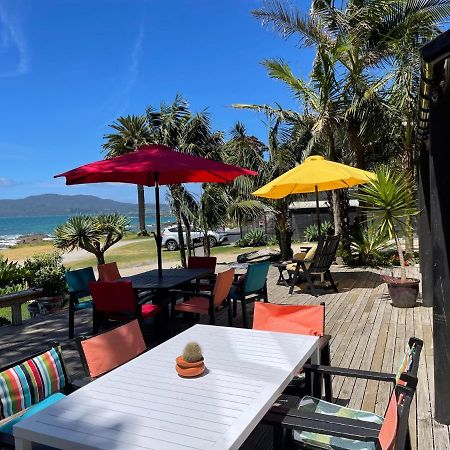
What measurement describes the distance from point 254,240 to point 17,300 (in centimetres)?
1647

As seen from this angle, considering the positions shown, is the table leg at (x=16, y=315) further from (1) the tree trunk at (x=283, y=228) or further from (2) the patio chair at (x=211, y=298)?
(1) the tree trunk at (x=283, y=228)

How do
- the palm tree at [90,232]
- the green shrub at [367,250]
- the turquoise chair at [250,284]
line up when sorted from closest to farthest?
the turquoise chair at [250,284]
the green shrub at [367,250]
the palm tree at [90,232]

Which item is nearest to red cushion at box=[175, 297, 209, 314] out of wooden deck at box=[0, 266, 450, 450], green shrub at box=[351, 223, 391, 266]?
wooden deck at box=[0, 266, 450, 450]

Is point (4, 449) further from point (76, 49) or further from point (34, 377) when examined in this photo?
point (76, 49)

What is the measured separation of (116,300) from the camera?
433 cm

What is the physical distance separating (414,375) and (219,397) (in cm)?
87

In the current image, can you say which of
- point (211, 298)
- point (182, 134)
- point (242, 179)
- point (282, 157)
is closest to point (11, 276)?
point (211, 298)

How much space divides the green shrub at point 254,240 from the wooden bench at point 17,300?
622 inches

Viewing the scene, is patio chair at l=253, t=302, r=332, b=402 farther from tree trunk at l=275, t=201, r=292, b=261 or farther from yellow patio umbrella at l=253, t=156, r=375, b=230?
tree trunk at l=275, t=201, r=292, b=261

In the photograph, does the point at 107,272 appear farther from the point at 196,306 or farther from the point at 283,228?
the point at 283,228

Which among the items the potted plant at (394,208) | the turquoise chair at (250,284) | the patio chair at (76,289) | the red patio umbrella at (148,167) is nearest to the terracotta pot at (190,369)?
the red patio umbrella at (148,167)

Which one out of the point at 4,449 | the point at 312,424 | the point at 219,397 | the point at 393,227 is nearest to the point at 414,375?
the point at 312,424

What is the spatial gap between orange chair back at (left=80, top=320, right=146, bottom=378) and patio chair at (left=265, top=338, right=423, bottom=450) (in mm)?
1078

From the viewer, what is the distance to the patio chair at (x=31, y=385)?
2135mm
